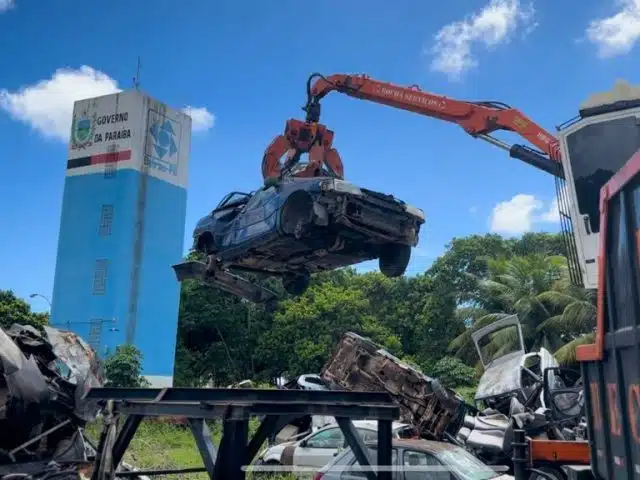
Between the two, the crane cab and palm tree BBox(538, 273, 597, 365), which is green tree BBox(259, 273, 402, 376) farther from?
the crane cab

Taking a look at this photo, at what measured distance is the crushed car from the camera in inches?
386

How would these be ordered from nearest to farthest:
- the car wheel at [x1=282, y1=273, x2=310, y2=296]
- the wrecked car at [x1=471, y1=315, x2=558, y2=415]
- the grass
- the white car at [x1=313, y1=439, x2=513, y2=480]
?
the white car at [x1=313, y1=439, x2=513, y2=480] → the car wheel at [x1=282, y1=273, x2=310, y2=296] → the wrecked car at [x1=471, y1=315, x2=558, y2=415] → the grass

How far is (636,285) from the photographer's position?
305 cm

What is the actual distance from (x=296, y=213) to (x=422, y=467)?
4.23 m

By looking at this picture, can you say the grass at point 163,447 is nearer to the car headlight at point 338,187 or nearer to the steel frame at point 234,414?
the car headlight at point 338,187

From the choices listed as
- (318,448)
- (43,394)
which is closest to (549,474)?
(318,448)

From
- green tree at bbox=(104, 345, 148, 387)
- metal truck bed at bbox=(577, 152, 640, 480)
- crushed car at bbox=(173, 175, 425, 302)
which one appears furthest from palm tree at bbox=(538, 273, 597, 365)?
metal truck bed at bbox=(577, 152, 640, 480)

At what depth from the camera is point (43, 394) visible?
30.7 feet

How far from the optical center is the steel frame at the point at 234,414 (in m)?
4.54

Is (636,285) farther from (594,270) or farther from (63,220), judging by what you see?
(63,220)

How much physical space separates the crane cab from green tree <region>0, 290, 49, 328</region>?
22850 millimetres

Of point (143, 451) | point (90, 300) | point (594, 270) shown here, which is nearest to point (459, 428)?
point (143, 451)

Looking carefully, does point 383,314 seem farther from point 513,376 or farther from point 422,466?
point 422,466

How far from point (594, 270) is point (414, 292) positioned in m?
32.0
